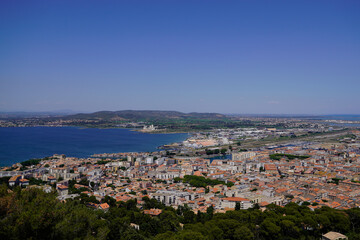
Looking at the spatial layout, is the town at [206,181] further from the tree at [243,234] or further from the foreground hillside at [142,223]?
the tree at [243,234]

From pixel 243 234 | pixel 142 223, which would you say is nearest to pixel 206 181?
pixel 142 223

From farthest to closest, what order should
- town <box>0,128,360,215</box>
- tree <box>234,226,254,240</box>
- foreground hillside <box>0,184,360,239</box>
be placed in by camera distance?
town <box>0,128,360,215</box>, tree <box>234,226,254,240</box>, foreground hillside <box>0,184,360,239</box>

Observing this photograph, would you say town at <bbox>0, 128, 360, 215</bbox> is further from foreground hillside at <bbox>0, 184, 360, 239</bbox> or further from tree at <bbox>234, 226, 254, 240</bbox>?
tree at <bbox>234, 226, 254, 240</bbox>

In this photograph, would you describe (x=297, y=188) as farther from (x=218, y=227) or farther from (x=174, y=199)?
(x=218, y=227)

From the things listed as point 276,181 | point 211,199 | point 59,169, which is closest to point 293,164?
point 276,181

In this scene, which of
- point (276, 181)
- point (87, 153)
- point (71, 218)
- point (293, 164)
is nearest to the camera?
point (71, 218)

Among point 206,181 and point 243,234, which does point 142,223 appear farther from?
point 206,181

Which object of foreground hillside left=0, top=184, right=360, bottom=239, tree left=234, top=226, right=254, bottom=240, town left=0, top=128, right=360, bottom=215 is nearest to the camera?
foreground hillside left=0, top=184, right=360, bottom=239

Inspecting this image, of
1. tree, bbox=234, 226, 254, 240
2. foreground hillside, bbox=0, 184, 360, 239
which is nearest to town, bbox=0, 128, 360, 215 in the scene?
foreground hillside, bbox=0, 184, 360, 239
